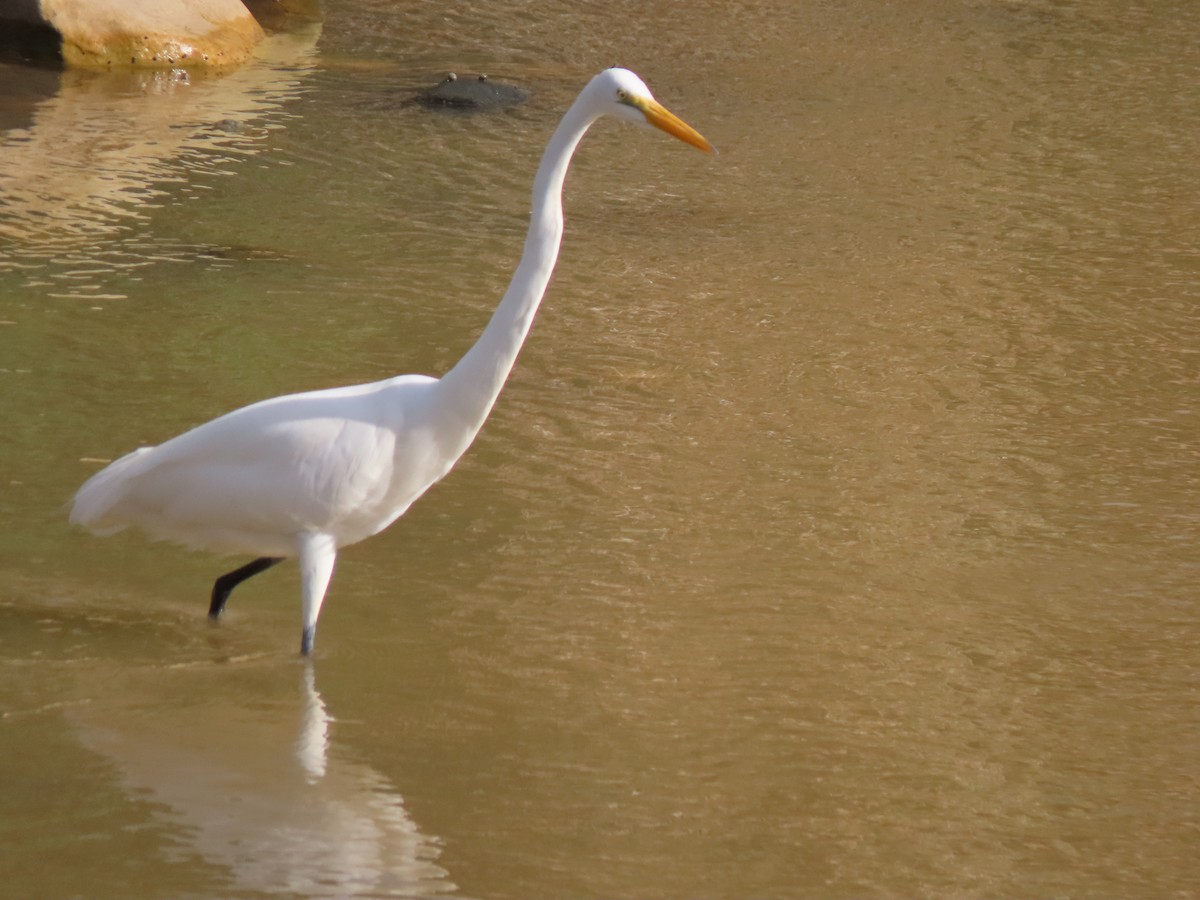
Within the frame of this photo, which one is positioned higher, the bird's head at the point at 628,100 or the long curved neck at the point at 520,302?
the bird's head at the point at 628,100

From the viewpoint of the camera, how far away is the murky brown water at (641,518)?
322 cm

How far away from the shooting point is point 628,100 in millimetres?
3602

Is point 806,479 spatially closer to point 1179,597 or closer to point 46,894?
point 1179,597

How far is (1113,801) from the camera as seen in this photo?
336cm

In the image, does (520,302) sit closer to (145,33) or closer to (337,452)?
(337,452)

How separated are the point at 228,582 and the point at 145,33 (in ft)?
23.2

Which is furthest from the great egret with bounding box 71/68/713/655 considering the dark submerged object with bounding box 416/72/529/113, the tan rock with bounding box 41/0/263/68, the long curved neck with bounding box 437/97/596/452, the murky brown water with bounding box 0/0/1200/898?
the tan rock with bounding box 41/0/263/68

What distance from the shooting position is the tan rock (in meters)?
9.91

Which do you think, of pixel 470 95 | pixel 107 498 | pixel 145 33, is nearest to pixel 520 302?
pixel 107 498

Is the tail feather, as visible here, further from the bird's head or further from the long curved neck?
the bird's head

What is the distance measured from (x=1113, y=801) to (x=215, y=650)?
2128mm

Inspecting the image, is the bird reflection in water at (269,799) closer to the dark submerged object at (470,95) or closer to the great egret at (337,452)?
the great egret at (337,452)

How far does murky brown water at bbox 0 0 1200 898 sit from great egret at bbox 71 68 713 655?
29 cm

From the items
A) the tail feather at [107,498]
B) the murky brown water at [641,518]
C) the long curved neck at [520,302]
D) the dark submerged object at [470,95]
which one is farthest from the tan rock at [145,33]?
the long curved neck at [520,302]
